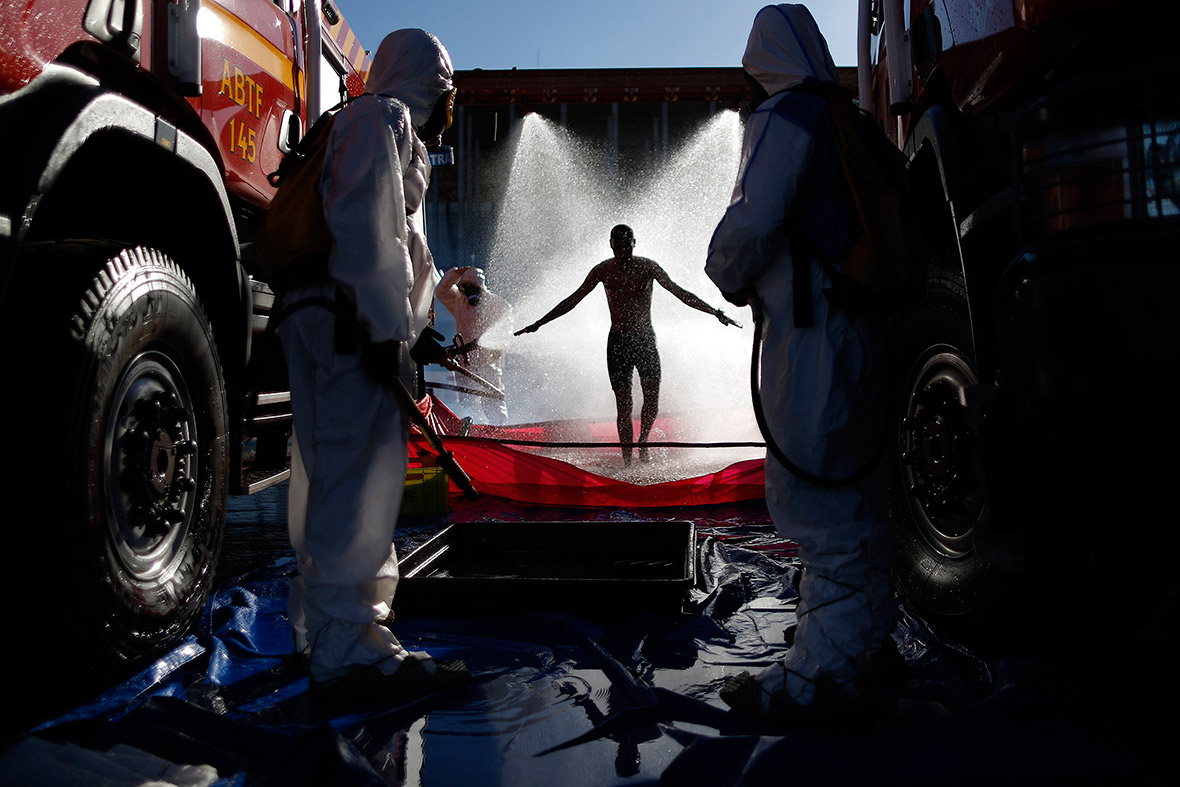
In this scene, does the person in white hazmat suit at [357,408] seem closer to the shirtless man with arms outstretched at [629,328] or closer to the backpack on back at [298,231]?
the backpack on back at [298,231]

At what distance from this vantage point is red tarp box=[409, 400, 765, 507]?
16.9ft

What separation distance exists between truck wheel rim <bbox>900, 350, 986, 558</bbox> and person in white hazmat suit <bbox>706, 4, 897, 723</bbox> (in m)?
0.30

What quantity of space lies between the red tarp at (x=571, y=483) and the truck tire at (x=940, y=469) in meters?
2.35

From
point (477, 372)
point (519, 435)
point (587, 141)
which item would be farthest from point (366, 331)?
point (587, 141)

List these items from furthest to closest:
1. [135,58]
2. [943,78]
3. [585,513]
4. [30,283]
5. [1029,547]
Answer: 1. [585,513]
2. [135,58]
3. [943,78]
4. [30,283]
5. [1029,547]

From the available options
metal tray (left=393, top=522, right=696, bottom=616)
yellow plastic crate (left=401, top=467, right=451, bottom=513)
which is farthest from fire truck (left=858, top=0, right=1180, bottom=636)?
yellow plastic crate (left=401, top=467, right=451, bottom=513)

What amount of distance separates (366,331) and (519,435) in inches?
266

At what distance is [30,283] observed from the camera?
6.85 ft

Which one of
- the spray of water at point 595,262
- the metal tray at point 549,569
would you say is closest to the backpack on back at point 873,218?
the metal tray at point 549,569

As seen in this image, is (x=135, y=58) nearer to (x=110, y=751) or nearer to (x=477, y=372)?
(x=110, y=751)

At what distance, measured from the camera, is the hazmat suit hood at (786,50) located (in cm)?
229

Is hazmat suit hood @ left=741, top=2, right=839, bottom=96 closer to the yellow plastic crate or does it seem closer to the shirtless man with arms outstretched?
the yellow plastic crate

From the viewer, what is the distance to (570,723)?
2.04 m

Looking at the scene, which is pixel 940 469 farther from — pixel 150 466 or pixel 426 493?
pixel 426 493
